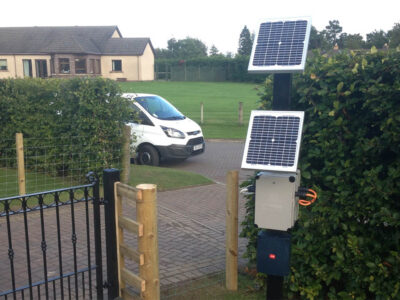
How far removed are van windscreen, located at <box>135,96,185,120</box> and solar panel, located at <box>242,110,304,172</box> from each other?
8.60 metres

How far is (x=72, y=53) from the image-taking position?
5359 cm

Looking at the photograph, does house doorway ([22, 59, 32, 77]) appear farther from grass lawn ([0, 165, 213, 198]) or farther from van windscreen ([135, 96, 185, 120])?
grass lawn ([0, 165, 213, 198])

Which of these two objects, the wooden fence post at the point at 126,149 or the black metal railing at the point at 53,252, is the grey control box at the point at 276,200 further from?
the wooden fence post at the point at 126,149

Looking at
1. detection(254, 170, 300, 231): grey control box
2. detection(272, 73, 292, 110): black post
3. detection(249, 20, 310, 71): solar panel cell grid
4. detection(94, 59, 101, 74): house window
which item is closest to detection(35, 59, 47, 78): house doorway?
detection(94, 59, 101, 74): house window

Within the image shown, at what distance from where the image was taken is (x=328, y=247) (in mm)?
4234

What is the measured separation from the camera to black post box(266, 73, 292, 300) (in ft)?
12.2

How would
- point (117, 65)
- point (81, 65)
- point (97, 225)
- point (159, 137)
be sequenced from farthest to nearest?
point (117, 65)
point (81, 65)
point (159, 137)
point (97, 225)

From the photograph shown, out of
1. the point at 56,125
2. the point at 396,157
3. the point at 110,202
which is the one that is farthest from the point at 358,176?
the point at 56,125

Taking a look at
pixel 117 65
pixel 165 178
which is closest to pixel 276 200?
pixel 165 178

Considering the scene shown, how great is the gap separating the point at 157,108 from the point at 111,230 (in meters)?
8.48

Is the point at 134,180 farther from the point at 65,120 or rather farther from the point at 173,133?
the point at 173,133

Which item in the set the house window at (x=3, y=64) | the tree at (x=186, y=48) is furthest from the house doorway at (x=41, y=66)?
the tree at (x=186, y=48)

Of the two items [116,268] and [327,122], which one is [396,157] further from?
[116,268]

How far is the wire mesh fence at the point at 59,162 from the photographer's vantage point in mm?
9062
